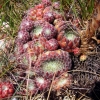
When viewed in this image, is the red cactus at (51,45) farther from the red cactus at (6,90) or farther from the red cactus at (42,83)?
the red cactus at (6,90)

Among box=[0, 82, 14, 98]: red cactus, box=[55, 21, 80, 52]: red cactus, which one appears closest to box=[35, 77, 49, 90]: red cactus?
box=[0, 82, 14, 98]: red cactus

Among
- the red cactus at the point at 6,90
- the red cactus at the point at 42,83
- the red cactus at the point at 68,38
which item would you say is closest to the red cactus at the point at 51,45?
the red cactus at the point at 68,38

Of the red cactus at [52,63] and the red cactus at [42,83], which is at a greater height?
the red cactus at [52,63]

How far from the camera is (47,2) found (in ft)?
8.73

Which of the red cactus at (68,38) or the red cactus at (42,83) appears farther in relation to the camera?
the red cactus at (68,38)

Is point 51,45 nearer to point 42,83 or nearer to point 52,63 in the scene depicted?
point 52,63

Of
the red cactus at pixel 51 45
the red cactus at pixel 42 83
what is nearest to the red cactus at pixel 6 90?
the red cactus at pixel 42 83

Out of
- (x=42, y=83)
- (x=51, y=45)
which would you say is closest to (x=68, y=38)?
(x=51, y=45)

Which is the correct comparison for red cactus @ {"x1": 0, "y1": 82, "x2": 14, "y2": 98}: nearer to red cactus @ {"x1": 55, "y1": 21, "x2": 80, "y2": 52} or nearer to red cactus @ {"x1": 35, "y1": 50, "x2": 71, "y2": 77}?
red cactus @ {"x1": 35, "y1": 50, "x2": 71, "y2": 77}

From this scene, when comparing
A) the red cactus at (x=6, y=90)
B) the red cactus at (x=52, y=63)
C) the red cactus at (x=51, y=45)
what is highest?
the red cactus at (x=51, y=45)

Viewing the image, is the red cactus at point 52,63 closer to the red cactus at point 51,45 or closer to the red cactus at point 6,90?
the red cactus at point 51,45

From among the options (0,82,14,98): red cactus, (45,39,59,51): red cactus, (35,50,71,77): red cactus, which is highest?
(45,39,59,51): red cactus

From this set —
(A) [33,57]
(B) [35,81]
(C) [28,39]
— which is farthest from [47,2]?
(B) [35,81]

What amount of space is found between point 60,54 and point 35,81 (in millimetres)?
267
